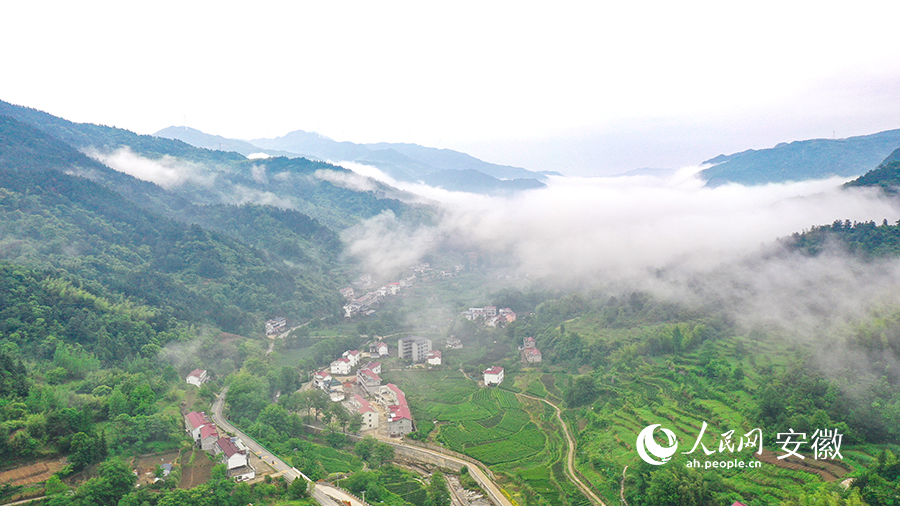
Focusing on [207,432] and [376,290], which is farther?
[376,290]

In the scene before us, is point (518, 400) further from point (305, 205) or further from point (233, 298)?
point (305, 205)

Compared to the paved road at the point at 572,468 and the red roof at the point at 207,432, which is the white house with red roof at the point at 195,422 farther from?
the paved road at the point at 572,468

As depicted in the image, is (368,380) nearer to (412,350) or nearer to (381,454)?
(412,350)

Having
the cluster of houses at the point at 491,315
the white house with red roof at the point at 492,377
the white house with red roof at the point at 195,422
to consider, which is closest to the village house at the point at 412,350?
the white house with red roof at the point at 492,377

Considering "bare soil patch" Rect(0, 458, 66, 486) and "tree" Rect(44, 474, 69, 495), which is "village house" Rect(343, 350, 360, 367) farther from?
"tree" Rect(44, 474, 69, 495)

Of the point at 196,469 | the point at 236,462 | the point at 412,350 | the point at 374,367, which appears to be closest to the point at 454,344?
the point at 412,350

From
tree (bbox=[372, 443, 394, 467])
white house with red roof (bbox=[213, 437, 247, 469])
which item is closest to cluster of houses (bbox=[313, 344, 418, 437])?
tree (bbox=[372, 443, 394, 467])
